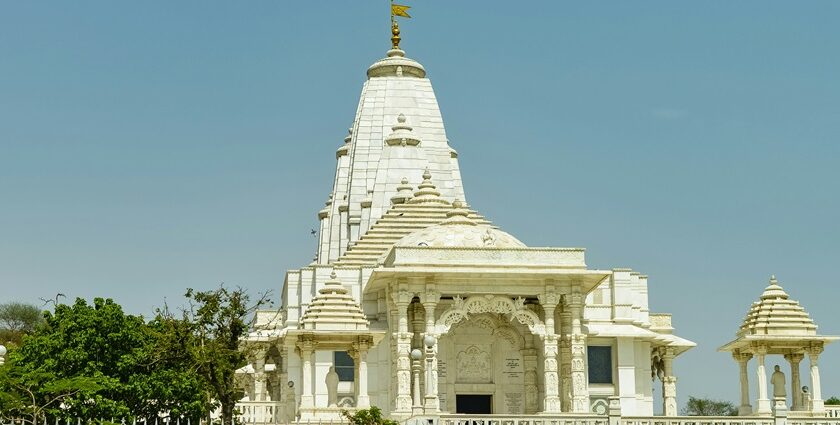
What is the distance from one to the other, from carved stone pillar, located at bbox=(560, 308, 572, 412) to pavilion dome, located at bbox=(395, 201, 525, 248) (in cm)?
259

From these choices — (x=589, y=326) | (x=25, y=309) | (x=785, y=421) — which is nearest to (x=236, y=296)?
(x=785, y=421)

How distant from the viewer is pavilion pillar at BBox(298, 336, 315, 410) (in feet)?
147

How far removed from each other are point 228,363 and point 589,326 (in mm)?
18354

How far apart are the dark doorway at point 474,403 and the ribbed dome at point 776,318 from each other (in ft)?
26.3

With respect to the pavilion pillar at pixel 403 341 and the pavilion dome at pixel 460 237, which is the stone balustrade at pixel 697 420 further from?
the pavilion dome at pixel 460 237

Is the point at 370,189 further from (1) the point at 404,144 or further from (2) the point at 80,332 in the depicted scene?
(2) the point at 80,332

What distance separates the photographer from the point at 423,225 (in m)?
55.9

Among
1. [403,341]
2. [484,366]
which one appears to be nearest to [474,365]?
[484,366]

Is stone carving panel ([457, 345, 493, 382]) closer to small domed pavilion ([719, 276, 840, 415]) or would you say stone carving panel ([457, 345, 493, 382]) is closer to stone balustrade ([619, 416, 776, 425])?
small domed pavilion ([719, 276, 840, 415])

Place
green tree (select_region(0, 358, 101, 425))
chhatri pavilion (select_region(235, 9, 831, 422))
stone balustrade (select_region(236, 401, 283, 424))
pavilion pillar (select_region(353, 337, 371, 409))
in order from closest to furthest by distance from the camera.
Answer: green tree (select_region(0, 358, 101, 425)) < stone balustrade (select_region(236, 401, 283, 424)) < pavilion pillar (select_region(353, 337, 371, 409)) < chhatri pavilion (select_region(235, 9, 831, 422))

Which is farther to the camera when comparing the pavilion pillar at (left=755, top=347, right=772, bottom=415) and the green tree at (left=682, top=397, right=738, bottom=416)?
the green tree at (left=682, top=397, right=738, bottom=416)

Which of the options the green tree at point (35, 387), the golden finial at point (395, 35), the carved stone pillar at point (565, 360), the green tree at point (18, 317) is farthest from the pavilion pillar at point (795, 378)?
the green tree at point (18, 317)

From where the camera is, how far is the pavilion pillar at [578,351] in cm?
4703

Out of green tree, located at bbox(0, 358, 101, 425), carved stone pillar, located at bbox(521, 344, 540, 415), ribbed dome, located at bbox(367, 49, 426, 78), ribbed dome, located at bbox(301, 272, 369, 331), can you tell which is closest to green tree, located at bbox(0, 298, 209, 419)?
green tree, located at bbox(0, 358, 101, 425)
